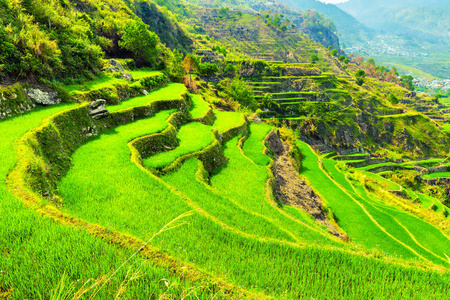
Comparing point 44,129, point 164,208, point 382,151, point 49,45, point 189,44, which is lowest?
point 382,151

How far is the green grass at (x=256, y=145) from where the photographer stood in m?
18.7

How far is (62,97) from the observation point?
539 inches

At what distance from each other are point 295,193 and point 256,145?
6647 mm

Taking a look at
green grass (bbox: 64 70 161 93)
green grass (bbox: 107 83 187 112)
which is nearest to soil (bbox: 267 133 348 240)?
green grass (bbox: 107 83 187 112)

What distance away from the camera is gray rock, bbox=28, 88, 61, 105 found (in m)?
12.2

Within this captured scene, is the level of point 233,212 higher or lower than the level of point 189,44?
lower

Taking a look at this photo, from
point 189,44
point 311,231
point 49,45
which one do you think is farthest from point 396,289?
point 189,44

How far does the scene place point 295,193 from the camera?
707 inches

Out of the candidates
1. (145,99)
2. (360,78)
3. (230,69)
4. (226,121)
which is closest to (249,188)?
(145,99)

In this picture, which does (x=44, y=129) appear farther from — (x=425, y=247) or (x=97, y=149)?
(x=425, y=247)

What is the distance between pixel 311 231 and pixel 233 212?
3458mm

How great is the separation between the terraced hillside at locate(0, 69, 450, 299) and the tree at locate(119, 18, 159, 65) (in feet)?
79.6

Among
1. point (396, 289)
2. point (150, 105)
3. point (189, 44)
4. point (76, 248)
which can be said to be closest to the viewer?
point (76, 248)

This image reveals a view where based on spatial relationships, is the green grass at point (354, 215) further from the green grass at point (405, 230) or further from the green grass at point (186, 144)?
the green grass at point (186, 144)
